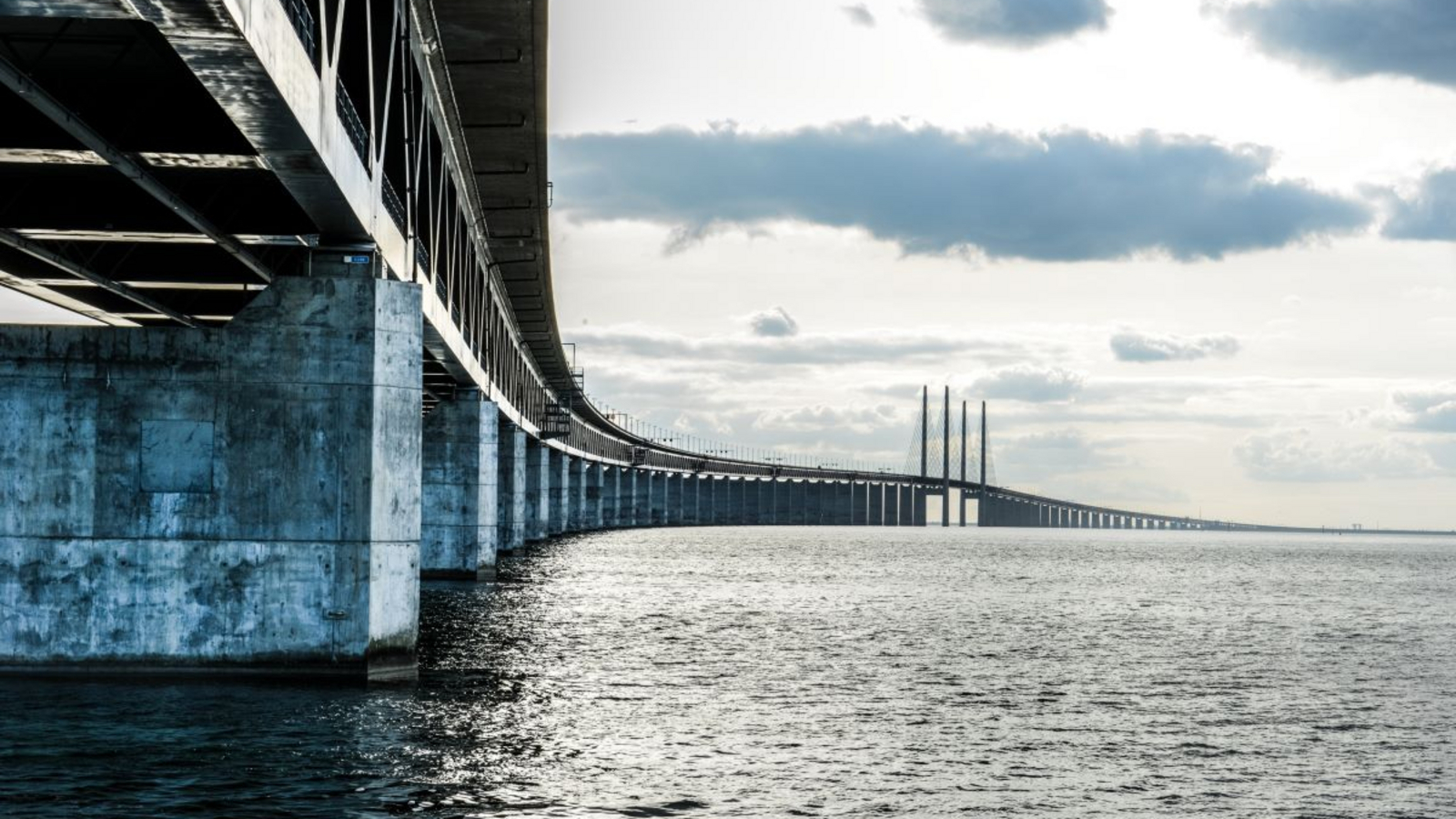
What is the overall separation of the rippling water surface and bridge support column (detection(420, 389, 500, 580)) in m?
11.2

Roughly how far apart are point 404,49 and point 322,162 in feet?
26.0

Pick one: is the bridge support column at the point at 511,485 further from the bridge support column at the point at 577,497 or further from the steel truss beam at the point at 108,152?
the bridge support column at the point at 577,497

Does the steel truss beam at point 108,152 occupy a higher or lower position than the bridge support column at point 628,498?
higher

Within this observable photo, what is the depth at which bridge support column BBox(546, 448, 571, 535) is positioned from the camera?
119 m

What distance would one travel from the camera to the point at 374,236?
25.2 metres

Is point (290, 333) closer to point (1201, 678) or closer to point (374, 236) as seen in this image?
point (374, 236)

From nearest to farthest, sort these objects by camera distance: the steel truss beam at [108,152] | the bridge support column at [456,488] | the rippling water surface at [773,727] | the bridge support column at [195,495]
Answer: the steel truss beam at [108,152]
the rippling water surface at [773,727]
the bridge support column at [195,495]
the bridge support column at [456,488]

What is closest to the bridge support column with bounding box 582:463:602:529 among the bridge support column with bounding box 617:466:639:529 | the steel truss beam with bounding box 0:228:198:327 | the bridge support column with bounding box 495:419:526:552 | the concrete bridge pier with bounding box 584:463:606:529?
the concrete bridge pier with bounding box 584:463:606:529

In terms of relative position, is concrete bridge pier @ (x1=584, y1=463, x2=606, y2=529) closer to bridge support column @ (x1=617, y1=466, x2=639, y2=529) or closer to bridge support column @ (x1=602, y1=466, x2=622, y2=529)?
bridge support column @ (x1=602, y1=466, x2=622, y2=529)

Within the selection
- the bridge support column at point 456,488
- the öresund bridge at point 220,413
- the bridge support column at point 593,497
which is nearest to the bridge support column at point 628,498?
the bridge support column at point 593,497

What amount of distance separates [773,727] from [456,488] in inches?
1352

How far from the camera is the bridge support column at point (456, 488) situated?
55.3 meters

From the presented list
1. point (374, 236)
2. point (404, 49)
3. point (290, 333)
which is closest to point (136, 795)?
point (290, 333)

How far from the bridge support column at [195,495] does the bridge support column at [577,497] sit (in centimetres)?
11835
